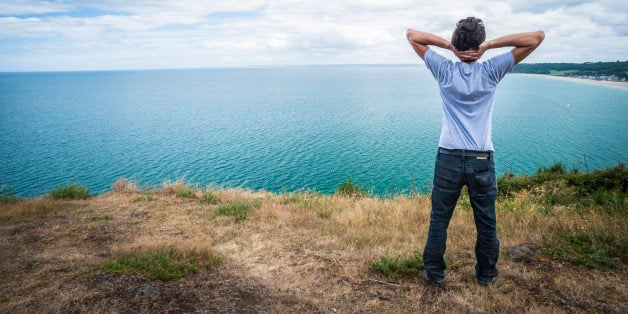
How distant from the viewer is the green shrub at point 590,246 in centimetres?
454

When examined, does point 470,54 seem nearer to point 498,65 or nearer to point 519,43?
point 498,65

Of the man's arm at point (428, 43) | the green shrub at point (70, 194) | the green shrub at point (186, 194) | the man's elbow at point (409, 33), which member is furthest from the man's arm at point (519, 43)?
the green shrub at point (70, 194)

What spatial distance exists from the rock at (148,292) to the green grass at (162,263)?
1.08 ft

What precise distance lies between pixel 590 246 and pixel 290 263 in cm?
454

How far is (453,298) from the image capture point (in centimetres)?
405

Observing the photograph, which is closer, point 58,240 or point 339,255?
point 339,255

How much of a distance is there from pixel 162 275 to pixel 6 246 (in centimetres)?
425

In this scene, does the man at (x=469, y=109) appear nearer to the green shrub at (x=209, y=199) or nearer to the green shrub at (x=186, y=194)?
the green shrub at (x=209, y=199)

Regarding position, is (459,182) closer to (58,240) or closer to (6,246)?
(58,240)

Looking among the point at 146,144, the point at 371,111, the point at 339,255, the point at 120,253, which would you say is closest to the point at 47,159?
the point at 146,144

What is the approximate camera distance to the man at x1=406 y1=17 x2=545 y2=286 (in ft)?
11.3

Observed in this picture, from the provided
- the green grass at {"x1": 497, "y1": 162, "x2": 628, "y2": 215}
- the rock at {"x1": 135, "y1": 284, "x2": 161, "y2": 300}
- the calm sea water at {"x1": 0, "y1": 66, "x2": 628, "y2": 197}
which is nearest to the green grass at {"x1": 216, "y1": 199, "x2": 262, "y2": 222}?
the rock at {"x1": 135, "y1": 284, "x2": 161, "y2": 300}

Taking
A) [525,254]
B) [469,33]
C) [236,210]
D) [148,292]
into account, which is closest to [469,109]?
[469,33]

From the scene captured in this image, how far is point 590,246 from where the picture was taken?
16.3 ft
